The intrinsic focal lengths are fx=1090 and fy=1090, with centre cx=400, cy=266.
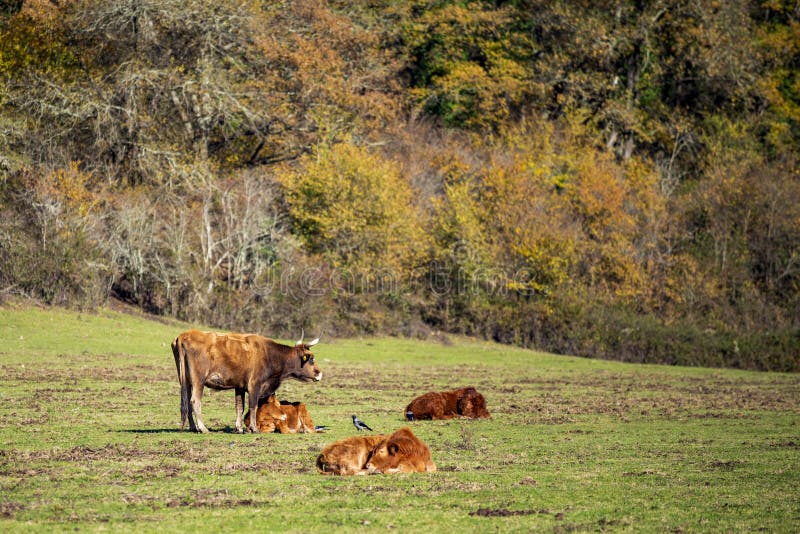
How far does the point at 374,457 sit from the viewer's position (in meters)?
14.2

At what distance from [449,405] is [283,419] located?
4356mm

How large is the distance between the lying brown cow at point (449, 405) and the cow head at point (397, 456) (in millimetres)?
7378

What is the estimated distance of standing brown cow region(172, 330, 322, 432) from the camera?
18.4 metres

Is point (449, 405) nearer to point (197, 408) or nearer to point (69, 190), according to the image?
point (197, 408)

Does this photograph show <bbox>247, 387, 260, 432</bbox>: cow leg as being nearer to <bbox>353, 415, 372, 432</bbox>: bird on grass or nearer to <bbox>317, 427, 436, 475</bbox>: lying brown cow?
<bbox>353, 415, 372, 432</bbox>: bird on grass

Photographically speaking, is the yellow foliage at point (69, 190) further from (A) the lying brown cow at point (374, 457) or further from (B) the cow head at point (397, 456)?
(B) the cow head at point (397, 456)

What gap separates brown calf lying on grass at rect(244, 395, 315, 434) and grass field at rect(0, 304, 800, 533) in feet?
1.21

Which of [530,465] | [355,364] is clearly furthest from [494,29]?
[530,465]

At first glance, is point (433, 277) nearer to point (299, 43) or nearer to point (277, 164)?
point (277, 164)

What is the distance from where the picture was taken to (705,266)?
57781mm

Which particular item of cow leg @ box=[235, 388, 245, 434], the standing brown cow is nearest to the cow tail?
the standing brown cow

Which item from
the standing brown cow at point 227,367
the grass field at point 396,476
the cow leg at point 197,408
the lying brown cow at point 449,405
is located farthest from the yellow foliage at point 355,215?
the cow leg at point 197,408

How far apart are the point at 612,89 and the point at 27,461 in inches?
2375

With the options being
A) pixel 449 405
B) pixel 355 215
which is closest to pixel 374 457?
pixel 449 405
